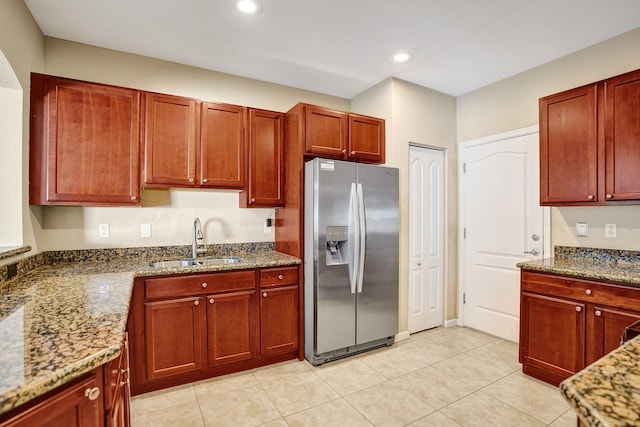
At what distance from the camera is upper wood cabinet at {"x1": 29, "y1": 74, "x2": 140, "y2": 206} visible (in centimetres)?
223

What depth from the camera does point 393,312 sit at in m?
3.05

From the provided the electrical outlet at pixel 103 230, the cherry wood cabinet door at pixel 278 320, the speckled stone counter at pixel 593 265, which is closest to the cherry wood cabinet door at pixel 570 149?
the speckled stone counter at pixel 593 265

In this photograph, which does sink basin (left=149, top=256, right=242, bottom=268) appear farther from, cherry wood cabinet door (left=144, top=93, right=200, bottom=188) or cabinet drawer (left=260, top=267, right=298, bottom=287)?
cherry wood cabinet door (left=144, top=93, right=200, bottom=188)

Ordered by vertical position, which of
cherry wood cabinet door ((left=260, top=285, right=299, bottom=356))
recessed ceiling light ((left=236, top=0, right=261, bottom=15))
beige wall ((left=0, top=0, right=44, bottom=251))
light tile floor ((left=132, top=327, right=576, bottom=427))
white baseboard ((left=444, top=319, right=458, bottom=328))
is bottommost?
light tile floor ((left=132, top=327, right=576, bottom=427))

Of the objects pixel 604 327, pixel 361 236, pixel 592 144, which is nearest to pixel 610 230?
pixel 592 144

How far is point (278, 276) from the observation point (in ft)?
8.88

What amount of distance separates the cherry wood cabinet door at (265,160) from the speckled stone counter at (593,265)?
7.16 ft

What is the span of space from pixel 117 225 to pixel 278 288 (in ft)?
4.79

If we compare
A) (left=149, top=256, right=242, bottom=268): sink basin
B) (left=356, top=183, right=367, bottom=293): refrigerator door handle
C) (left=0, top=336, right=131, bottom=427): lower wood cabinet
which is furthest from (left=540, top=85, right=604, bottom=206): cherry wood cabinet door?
(left=0, top=336, right=131, bottom=427): lower wood cabinet

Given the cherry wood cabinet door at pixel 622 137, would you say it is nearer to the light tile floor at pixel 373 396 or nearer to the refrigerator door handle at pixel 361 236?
the light tile floor at pixel 373 396

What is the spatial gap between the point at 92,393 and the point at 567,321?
2781mm

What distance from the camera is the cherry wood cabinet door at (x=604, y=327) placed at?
1985 mm

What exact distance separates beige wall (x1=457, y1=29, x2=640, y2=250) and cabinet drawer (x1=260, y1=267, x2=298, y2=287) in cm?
239

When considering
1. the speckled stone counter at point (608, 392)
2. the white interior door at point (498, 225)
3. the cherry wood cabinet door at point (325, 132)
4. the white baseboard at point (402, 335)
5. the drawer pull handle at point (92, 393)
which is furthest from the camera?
the white baseboard at point (402, 335)
